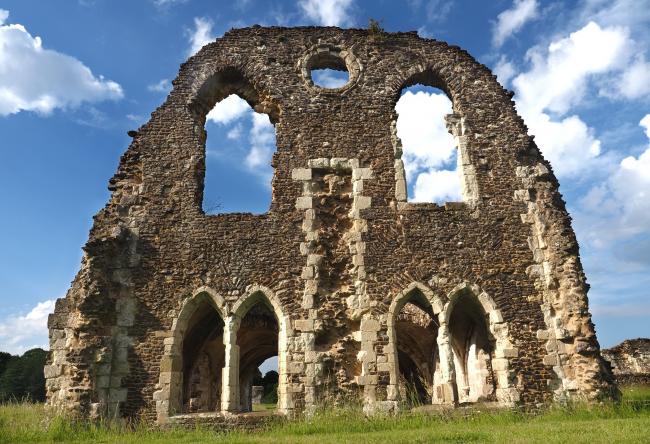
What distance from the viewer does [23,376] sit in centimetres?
2703

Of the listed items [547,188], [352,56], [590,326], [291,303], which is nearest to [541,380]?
[590,326]

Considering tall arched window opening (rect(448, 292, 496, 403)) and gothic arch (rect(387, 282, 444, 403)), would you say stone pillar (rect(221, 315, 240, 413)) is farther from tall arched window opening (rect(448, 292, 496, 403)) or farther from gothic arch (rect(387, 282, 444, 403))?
tall arched window opening (rect(448, 292, 496, 403))

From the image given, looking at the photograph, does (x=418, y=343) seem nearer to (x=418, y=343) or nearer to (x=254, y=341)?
(x=418, y=343)

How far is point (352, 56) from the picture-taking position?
1194 cm

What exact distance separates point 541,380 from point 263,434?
16.5 ft

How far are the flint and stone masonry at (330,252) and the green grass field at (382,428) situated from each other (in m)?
0.39

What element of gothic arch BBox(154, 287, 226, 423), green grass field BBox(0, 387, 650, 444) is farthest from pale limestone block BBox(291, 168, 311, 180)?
green grass field BBox(0, 387, 650, 444)

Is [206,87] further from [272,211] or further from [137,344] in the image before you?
[137,344]

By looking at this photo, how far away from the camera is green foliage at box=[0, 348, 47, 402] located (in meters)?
26.2

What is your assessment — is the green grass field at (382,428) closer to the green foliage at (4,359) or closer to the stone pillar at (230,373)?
the stone pillar at (230,373)

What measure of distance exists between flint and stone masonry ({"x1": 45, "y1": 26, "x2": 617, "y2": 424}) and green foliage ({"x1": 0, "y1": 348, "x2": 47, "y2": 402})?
62.9 feet

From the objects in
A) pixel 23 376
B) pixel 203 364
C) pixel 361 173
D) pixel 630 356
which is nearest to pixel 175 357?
pixel 361 173

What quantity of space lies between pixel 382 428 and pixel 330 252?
3.44 m

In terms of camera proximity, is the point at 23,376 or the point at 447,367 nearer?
the point at 447,367
